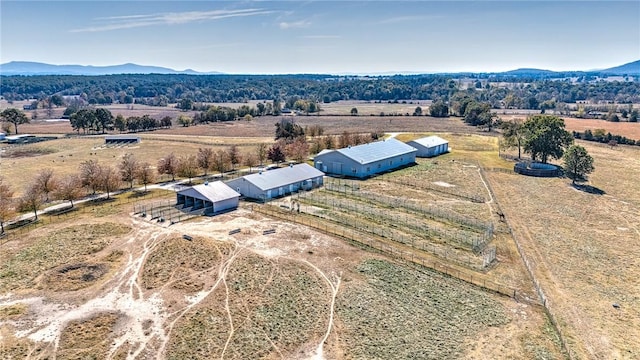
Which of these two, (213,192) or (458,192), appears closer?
(213,192)

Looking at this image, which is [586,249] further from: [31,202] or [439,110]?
[439,110]

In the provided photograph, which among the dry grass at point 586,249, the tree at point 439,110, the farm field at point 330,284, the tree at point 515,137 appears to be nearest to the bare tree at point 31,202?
the farm field at point 330,284

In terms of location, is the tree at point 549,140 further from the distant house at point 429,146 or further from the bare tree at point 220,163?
the bare tree at point 220,163

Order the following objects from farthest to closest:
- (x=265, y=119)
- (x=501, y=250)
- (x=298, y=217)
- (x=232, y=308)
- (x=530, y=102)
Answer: (x=530, y=102) < (x=265, y=119) < (x=298, y=217) < (x=501, y=250) < (x=232, y=308)

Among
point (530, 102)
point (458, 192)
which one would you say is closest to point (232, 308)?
point (458, 192)

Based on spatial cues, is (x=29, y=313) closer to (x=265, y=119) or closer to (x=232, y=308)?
(x=232, y=308)

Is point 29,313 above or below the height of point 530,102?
below

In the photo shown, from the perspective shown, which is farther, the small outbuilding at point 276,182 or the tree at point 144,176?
the tree at point 144,176
